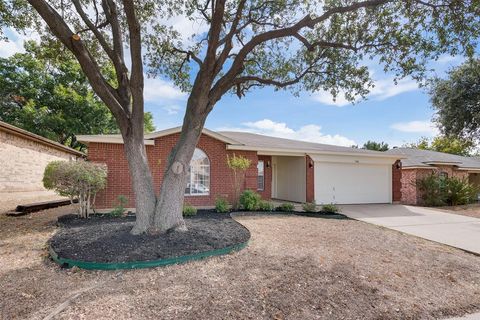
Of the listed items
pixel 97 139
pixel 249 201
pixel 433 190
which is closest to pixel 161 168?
pixel 97 139

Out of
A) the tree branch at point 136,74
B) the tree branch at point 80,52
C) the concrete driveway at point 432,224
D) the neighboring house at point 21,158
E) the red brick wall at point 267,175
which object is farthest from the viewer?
the red brick wall at point 267,175

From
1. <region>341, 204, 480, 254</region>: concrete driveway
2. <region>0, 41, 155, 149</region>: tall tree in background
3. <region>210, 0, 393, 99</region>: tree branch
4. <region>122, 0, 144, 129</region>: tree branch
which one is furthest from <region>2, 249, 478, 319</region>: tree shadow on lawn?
<region>0, 41, 155, 149</region>: tall tree in background

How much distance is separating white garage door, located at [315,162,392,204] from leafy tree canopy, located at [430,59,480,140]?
5.23 meters

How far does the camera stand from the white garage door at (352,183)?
559 inches

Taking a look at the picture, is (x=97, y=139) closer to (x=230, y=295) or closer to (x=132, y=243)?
(x=132, y=243)

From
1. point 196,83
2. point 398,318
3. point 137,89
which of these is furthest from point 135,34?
point 398,318

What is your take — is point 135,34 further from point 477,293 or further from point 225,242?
point 477,293

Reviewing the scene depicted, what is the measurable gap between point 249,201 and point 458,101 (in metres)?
13.9

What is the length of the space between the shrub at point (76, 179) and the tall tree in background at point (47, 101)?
15157mm

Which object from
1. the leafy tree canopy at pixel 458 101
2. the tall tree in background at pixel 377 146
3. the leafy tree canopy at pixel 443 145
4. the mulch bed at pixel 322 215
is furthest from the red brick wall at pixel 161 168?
the leafy tree canopy at pixel 443 145

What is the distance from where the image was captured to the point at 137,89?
243 inches

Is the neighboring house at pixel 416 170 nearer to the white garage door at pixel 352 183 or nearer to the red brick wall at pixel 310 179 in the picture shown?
the white garage door at pixel 352 183

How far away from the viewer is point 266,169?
15.8 m

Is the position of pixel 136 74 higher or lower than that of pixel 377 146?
lower
